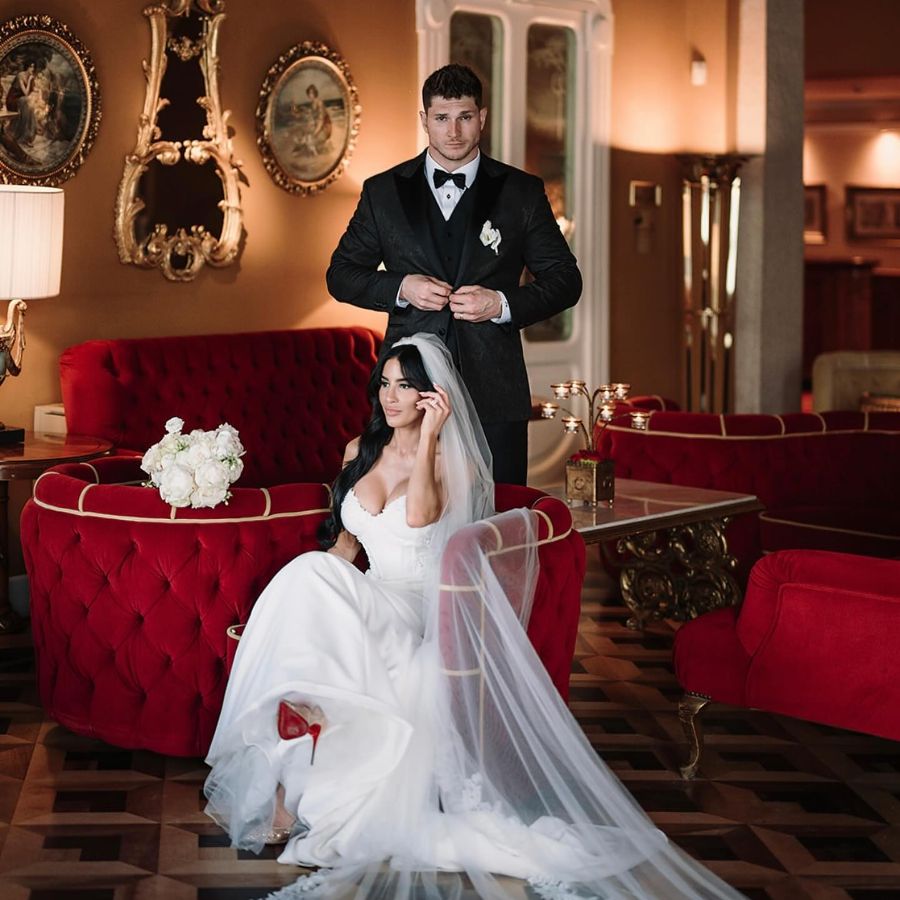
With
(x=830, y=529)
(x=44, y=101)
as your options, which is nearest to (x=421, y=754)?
(x=830, y=529)

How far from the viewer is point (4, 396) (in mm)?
6641

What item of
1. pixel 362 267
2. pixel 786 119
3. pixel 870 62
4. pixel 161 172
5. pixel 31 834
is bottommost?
pixel 31 834

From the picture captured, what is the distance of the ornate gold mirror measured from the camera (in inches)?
280

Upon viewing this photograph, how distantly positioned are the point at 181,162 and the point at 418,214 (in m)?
3.10

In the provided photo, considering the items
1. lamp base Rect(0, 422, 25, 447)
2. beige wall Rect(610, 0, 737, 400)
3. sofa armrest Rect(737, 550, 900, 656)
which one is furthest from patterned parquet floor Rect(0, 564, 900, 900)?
beige wall Rect(610, 0, 737, 400)

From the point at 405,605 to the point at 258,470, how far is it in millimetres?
3173

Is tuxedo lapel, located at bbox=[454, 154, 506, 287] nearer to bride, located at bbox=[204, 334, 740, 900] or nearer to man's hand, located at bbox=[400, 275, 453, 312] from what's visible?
man's hand, located at bbox=[400, 275, 453, 312]

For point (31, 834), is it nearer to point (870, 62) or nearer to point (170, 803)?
point (170, 803)

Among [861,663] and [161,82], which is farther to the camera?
[161,82]

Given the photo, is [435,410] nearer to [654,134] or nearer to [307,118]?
[307,118]

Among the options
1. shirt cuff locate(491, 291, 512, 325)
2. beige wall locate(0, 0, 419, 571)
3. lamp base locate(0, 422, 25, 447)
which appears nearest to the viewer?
shirt cuff locate(491, 291, 512, 325)

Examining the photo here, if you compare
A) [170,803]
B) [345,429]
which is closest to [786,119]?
[345,429]

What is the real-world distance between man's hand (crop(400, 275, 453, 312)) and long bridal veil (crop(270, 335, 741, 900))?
70 centimetres

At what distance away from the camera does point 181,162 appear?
732 cm
